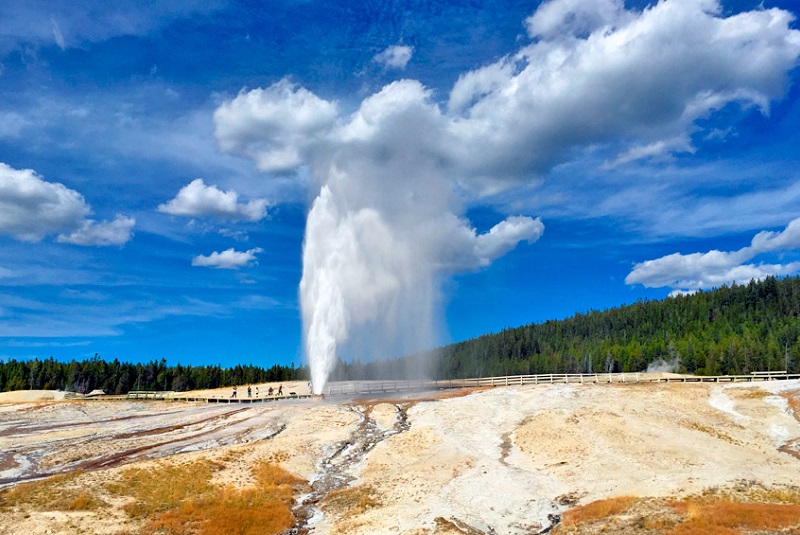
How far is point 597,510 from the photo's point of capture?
73.6ft

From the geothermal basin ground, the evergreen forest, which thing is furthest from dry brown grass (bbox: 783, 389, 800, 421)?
the evergreen forest

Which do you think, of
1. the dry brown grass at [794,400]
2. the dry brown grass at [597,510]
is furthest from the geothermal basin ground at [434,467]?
the dry brown grass at [794,400]

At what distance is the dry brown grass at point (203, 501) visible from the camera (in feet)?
79.8

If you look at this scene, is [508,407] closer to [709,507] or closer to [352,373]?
[709,507]

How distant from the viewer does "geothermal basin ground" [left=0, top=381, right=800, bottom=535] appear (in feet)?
76.0

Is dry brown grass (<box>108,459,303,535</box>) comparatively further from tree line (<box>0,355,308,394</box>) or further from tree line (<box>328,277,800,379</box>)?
tree line (<box>0,355,308,394</box>)

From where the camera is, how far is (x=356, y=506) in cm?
2664

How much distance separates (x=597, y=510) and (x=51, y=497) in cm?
2532

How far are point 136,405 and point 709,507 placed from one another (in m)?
80.2

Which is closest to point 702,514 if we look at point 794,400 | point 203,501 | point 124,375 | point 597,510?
point 597,510

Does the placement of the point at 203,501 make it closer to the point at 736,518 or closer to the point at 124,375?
the point at 736,518

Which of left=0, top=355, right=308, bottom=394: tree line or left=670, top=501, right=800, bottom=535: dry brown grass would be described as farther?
left=0, top=355, right=308, bottom=394: tree line

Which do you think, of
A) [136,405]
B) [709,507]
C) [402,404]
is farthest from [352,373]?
[709,507]

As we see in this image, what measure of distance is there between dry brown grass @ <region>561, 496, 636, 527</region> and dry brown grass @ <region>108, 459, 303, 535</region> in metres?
12.9
